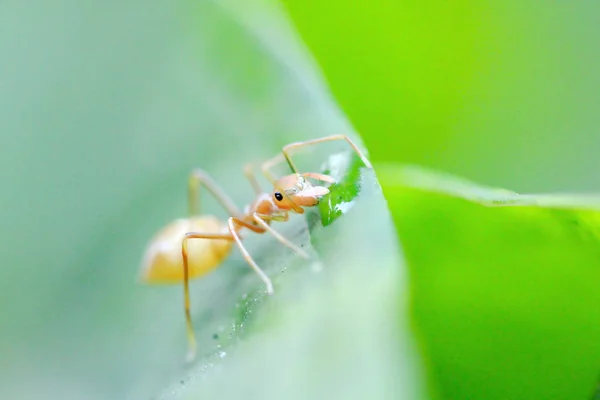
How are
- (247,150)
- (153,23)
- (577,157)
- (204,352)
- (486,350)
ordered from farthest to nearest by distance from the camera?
(153,23), (247,150), (577,157), (204,352), (486,350)

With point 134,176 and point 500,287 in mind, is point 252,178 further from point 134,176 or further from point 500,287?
point 500,287

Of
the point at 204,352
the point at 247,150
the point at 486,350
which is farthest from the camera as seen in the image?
the point at 247,150

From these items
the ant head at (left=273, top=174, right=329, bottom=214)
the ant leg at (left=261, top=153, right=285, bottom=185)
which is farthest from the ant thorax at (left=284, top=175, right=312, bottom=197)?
the ant leg at (left=261, top=153, right=285, bottom=185)

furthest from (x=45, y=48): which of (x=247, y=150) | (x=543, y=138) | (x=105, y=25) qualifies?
(x=543, y=138)

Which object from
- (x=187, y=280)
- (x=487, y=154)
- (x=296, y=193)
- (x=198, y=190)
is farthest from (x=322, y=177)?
(x=198, y=190)

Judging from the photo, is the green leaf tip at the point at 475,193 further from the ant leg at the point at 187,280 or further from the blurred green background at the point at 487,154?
the ant leg at the point at 187,280

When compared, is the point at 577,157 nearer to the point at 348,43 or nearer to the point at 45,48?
the point at 348,43

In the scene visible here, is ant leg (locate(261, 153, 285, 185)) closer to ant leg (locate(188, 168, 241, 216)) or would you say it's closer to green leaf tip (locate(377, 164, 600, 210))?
ant leg (locate(188, 168, 241, 216))
